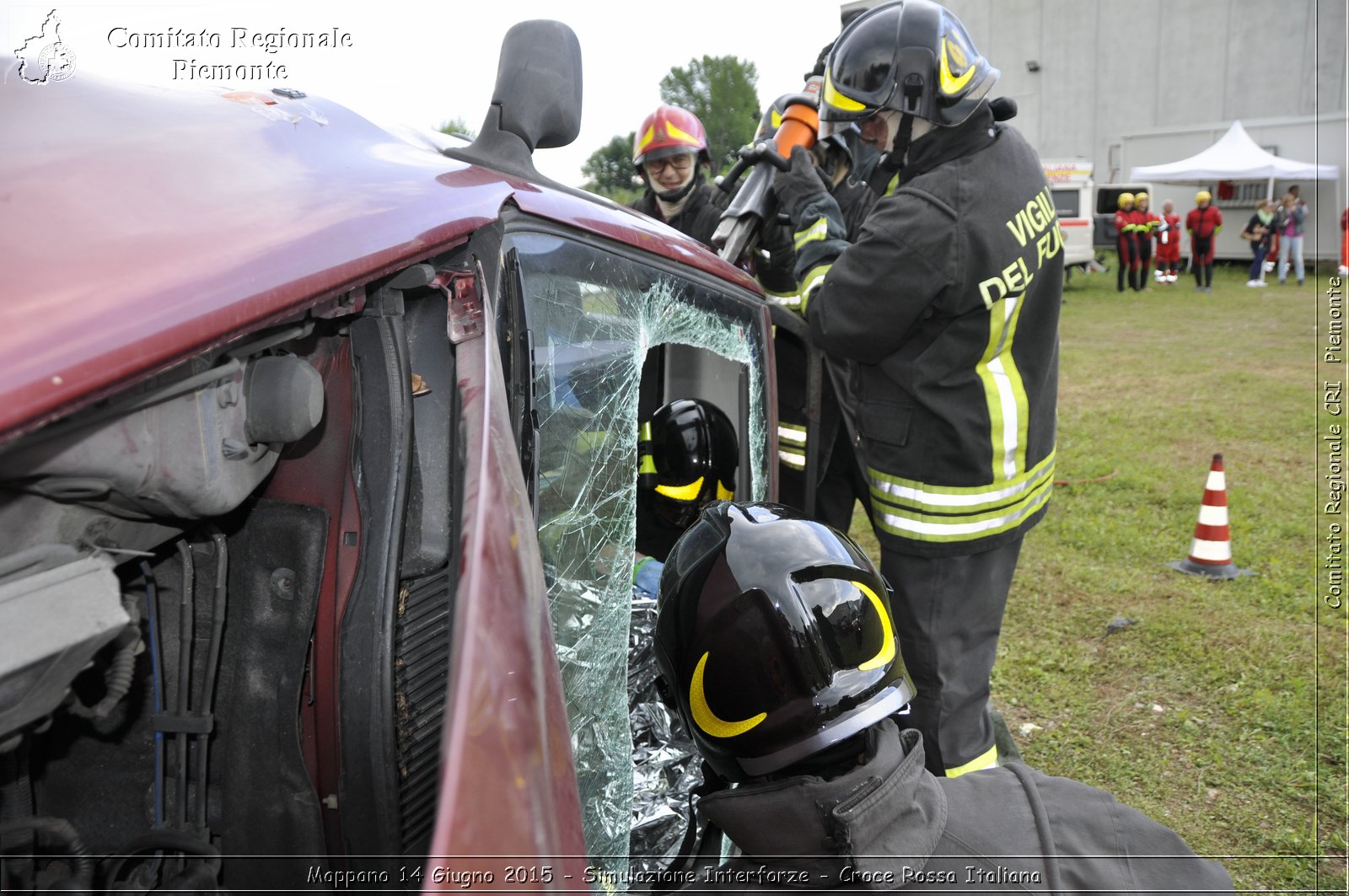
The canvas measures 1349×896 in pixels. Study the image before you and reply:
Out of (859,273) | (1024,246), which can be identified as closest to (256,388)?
(859,273)

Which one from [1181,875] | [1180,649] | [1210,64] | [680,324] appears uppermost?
[1210,64]

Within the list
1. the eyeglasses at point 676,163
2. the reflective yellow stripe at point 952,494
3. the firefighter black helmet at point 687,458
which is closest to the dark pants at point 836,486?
the reflective yellow stripe at point 952,494

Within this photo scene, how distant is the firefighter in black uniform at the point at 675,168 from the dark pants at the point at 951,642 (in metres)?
2.85

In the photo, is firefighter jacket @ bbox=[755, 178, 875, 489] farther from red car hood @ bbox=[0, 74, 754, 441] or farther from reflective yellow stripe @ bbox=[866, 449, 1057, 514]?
red car hood @ bbox=[0, 74, 754, 441]

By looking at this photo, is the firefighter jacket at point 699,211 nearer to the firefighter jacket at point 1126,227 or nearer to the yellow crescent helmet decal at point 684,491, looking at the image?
the yellow crescent helmet decal at point 684,491

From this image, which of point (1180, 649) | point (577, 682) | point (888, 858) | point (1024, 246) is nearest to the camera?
point (888, 858)

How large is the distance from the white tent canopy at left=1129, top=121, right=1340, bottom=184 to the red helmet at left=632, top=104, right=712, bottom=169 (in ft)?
58.8

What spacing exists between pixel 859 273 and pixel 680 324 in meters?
0.81

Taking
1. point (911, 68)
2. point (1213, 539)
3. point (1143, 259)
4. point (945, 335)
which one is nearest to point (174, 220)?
point (945, 335)

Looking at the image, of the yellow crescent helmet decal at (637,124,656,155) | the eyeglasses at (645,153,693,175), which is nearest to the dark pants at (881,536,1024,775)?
the eyeglasses at (645,153,693,175)

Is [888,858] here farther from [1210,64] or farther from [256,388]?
[1210,64]

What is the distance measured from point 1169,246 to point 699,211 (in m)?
16.8

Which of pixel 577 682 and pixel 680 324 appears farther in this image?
pixel 680 324

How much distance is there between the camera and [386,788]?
4.12 ft
